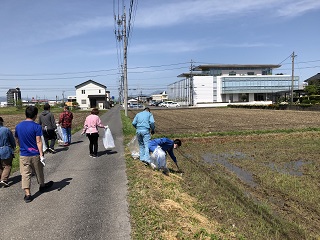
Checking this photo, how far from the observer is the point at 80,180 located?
664 cm

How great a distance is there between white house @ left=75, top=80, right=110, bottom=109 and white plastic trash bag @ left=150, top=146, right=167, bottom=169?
70.3 m

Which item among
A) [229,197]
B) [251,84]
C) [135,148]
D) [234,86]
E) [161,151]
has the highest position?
[251,84]

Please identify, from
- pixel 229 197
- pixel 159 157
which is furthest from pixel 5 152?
pixel 229 197

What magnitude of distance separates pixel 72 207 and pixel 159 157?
2.76 m

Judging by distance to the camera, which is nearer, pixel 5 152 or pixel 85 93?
pixel 5 152

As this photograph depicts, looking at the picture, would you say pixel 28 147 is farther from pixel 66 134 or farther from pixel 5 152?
pixel 66 134

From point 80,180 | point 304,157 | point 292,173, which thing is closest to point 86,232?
point 80,180

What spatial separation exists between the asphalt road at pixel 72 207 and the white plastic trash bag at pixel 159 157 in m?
0.90

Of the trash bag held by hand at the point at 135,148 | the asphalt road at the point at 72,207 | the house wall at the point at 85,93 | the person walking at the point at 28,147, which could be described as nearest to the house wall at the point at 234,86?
the house wall at the point at 85,93

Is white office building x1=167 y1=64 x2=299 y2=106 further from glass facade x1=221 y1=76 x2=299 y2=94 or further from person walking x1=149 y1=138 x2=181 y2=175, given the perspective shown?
person walking x1=149 y1=138 x2=181 y2=175

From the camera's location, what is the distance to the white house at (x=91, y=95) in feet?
251

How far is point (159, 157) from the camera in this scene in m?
7.16

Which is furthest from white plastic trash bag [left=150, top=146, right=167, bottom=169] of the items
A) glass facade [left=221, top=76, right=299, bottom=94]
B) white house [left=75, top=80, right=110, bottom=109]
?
glass facade [left=221, top=76, right=299, bottom=94]

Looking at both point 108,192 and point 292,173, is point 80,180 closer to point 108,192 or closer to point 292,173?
point 108,192
